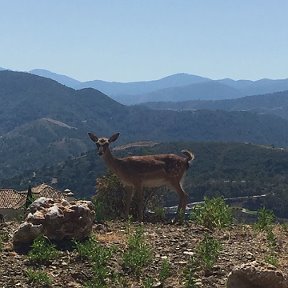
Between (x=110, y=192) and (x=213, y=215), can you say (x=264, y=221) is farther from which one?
(x=110, y=192)

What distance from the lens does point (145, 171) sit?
14938mm

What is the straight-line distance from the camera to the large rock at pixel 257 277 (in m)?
8.08

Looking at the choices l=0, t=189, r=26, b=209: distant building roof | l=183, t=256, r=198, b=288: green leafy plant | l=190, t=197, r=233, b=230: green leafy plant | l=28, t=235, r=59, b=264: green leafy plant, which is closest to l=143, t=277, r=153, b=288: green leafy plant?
l=183, t=256, r=198, b=288: green leafy plant

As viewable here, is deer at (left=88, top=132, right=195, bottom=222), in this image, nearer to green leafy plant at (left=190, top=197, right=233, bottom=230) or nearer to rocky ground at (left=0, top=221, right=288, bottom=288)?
green leafy plant at (left=190, top=197, right=233, bottom=230)

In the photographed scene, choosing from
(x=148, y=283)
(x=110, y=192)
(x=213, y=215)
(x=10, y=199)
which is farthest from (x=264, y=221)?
(x=10, y=199)

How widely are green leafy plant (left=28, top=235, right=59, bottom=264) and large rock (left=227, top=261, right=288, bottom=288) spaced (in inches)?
132

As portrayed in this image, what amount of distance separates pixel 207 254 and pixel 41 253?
2.89 m

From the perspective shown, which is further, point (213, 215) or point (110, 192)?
point (110, 192)

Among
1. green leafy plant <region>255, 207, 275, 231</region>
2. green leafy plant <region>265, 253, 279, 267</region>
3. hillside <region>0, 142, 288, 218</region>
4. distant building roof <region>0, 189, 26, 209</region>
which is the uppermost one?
green leafy plant <region>265, 253, 279, 267</region>

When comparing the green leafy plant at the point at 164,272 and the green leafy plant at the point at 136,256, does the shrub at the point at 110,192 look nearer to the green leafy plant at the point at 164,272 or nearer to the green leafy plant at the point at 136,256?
the green leafy plant at the point at 136,256

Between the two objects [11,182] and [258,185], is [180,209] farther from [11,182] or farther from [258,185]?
[11,182]

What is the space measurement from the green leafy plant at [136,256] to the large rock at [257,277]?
2.02 metres

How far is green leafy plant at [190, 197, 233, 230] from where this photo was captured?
1339cm

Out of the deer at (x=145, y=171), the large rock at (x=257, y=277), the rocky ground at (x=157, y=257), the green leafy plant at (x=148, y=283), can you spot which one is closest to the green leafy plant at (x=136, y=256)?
the rocky ground at (x=157, y=257)
